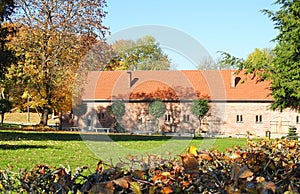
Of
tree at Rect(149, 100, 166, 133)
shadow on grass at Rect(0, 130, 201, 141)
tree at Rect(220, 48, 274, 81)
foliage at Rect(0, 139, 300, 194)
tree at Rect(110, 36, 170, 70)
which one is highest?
tree at Rect(110, 36, 170, 70)

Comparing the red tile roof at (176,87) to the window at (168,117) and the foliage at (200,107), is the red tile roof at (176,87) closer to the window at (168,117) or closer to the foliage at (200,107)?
the foliage at (200,107)

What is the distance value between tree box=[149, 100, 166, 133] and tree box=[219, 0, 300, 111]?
20.2 metres

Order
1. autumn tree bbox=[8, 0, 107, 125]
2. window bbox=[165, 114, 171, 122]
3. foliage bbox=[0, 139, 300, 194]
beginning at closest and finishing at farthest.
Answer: foliage bbox=[0, 139, 300, 194], autumn tree bbox=[8, 0, 107, 125], window bbox=[165, 114, 171, 122]

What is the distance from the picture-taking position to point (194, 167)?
2.00 metres

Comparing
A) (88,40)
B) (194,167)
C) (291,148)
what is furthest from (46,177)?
(88,40)

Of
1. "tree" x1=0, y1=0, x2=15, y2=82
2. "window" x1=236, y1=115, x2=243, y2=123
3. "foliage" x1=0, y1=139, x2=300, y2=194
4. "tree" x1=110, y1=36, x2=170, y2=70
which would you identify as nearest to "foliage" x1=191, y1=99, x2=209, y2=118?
"window" x1=236, y1=115, x2=243, y2=123

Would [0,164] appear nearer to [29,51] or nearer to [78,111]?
[29,51]

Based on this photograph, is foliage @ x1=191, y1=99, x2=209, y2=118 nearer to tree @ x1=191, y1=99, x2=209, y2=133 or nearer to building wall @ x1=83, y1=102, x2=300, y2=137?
tree @ x1=191, y1=99, x2=209, y2=133

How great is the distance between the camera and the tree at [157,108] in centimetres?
4041

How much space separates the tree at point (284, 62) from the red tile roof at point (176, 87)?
18.7m

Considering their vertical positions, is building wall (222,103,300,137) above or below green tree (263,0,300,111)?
below

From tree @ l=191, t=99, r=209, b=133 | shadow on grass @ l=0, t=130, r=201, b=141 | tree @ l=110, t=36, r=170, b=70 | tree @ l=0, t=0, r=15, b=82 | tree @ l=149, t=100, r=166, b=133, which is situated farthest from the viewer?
tree @ l=149, t=100, r=166, b=133

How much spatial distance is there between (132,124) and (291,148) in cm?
3620

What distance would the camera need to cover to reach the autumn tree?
98.5 ft
